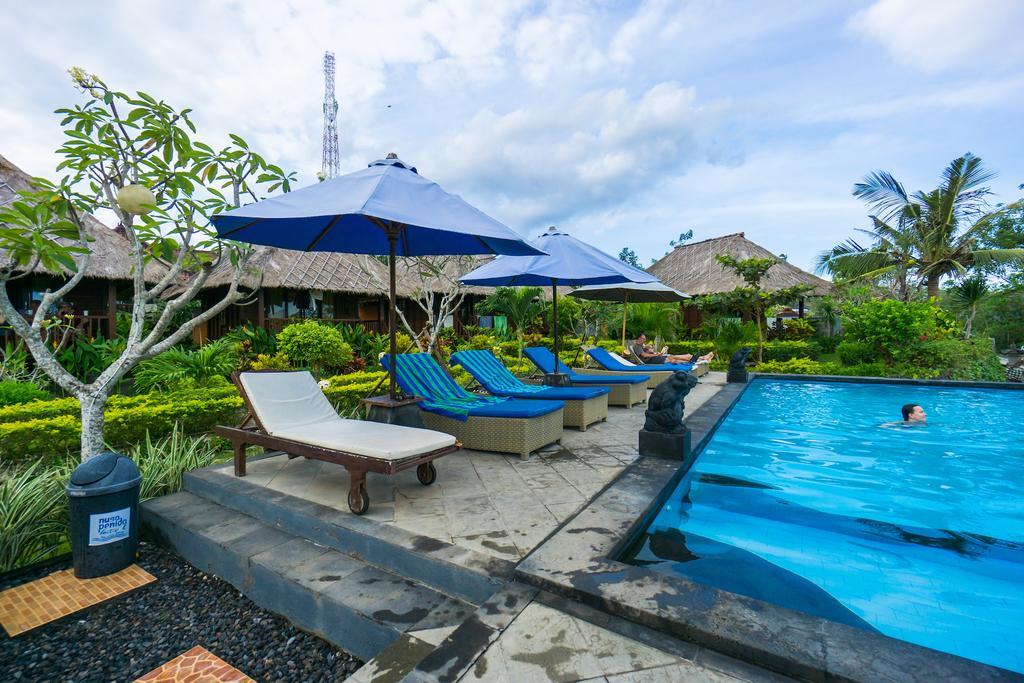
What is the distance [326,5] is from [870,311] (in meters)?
13.3

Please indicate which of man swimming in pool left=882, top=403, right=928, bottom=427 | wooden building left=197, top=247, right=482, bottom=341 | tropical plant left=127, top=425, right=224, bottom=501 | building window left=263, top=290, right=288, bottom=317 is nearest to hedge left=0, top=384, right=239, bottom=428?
tropical plant left=127, top=425, right=224, bottom=501

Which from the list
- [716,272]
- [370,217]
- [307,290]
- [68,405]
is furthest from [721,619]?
[716,272]

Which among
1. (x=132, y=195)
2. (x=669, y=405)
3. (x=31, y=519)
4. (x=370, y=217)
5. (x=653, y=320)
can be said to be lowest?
(x=31, y=519)

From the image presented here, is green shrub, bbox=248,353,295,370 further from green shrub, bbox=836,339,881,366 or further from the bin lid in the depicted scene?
green shrub, bbox=836,339,881,366

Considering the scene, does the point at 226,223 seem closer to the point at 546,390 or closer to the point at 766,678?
the point at 546,390

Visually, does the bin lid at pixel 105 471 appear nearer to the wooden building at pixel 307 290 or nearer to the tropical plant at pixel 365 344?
the tropical plant at pixel 365 344

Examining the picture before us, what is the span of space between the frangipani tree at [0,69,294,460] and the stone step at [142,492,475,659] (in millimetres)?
1326

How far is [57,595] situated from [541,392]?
4.16m

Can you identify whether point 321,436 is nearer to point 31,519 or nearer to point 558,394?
point 31,519

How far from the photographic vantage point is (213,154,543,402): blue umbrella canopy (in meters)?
3.03

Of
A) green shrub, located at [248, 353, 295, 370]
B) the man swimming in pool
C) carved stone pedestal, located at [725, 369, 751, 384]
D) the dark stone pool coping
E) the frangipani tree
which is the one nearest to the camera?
the dark stone pool coping

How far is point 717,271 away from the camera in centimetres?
1948

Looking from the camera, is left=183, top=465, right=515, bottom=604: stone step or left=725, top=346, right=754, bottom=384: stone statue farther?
Result: left=725, top=346, right=754, bottom=384: stone statue

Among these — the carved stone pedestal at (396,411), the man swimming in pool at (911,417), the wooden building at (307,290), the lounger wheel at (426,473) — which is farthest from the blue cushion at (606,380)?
the wooden building at (307,290)
